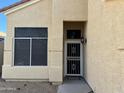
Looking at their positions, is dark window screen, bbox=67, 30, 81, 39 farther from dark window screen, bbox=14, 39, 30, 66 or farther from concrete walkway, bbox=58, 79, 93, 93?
concrete walkway, bbox=58, 79, 93, 93

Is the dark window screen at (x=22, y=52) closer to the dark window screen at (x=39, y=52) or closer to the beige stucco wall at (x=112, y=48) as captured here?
the dark window screen at (x=39, y=52)

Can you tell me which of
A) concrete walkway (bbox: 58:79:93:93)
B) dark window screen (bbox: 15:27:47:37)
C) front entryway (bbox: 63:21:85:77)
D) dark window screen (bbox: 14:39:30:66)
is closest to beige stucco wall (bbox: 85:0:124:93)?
concrete walkway (bbox: 58:79:93:93)

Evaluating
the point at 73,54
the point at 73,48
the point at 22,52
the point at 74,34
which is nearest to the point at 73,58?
the point at 73,54

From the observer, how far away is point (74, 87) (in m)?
13.0

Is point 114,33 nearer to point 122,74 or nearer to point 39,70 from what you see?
point 122,74

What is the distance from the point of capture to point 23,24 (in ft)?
50.3

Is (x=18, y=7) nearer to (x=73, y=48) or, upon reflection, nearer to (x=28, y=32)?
(x=28, y=32)

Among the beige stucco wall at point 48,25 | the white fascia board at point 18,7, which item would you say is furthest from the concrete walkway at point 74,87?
the white fascia board at point 18,7

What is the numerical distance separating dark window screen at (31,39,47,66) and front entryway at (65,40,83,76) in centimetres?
186

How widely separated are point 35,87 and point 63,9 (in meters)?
5.03

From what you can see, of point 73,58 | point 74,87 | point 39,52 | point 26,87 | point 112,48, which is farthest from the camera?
point 73,58

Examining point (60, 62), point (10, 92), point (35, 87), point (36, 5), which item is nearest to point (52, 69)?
point (60, 62)

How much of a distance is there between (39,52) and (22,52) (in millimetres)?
1103

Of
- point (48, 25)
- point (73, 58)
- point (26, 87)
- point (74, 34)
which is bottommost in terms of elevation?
point (26, 87)
